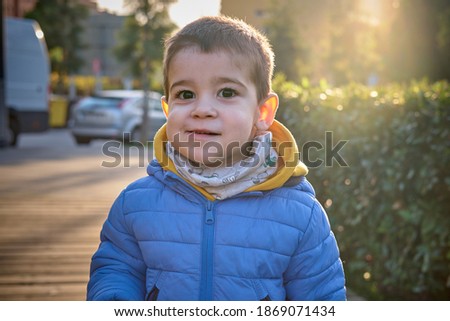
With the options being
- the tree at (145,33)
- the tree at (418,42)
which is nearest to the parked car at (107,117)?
the tree at (145,33)

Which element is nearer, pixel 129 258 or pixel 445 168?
pixel 129 258

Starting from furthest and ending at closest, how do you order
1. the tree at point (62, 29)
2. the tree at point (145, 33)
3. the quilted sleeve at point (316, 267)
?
the tree at point (62, 29)
the tree at point (145, 33)
the quilted sleeve at point (316, 267)

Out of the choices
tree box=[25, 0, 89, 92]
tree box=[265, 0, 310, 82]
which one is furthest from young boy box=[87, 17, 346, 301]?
tree box=[25, 0, 89, 92]

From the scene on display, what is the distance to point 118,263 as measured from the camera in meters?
1.92

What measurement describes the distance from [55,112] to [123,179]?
16.6m

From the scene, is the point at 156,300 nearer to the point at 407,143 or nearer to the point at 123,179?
the point at 407,143

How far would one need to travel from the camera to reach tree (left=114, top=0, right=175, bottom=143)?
18.3 meters

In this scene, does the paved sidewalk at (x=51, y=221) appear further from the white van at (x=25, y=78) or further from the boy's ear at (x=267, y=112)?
the white van at (x=25, y=78)

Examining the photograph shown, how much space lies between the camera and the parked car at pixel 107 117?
16.3 metres

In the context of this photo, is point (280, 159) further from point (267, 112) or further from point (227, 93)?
point (227, 93)

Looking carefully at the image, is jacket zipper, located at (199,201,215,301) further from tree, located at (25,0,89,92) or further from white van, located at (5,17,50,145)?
tree, located at (25,0,89,92)

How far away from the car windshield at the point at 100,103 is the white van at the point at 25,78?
1950 millimetres
